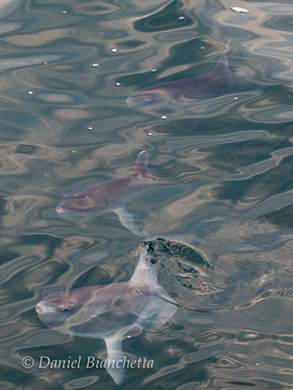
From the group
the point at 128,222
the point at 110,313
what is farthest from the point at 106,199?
the point at 110,313

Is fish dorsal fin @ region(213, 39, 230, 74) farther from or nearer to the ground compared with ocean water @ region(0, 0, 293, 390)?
farther from the ground

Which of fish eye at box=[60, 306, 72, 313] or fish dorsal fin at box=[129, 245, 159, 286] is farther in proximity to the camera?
fish dorsal fin at box=[129, 245, 159, 286]

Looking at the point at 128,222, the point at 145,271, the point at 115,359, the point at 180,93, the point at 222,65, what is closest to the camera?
the point at 115,359

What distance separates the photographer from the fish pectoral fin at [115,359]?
14.6 feet

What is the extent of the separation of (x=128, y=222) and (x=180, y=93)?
205cm

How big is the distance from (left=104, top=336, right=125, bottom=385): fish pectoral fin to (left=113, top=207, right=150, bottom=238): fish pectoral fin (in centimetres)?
120

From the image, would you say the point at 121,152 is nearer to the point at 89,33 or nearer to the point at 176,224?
the point at 176,224

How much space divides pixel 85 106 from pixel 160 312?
133 inches

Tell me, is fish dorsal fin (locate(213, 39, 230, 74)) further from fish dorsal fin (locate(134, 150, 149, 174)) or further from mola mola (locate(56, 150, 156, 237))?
mola mola (locate(56, 150, 156, 237))

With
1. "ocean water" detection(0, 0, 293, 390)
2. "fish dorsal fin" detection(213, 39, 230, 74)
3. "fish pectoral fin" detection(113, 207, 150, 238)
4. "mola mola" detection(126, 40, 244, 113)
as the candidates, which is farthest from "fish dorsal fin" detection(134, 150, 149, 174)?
"fish dorsal fin" detection(213, 39, 230, 74)

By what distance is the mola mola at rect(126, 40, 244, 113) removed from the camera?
22.2ft

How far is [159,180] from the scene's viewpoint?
613 centimetres

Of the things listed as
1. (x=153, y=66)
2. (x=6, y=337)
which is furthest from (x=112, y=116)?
(x=6, y=337)

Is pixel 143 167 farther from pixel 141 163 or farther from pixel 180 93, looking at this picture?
pixel 180 93
